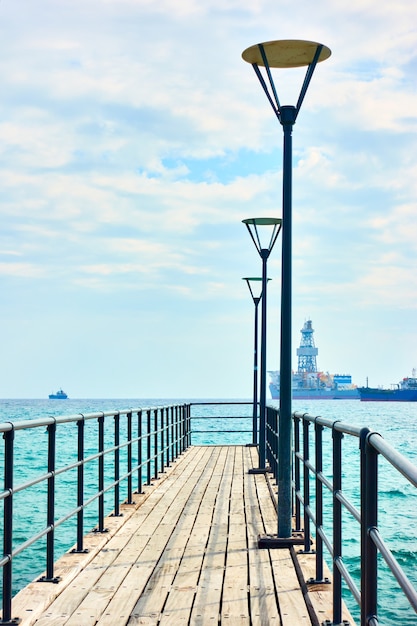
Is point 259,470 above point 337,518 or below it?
below

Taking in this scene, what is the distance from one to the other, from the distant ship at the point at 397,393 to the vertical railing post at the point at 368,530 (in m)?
159

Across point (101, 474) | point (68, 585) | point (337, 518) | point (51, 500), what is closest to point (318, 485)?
point (337, 518)

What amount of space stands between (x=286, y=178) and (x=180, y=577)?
3.67 m

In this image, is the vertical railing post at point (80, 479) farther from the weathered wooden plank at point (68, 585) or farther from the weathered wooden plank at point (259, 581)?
the weathered wooden plank at point (259, 581)

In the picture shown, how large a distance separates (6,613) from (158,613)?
0.90 meters

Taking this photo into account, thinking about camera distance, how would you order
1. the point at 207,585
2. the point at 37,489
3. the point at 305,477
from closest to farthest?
the point at 207,585 → the point at 305,477 → the point at 37,489

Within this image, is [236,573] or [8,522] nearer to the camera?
[8,522]

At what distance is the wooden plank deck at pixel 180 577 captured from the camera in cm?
491

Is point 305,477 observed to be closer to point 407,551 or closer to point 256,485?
point 256,485

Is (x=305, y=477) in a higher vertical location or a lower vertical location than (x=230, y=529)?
higher

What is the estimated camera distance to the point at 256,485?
39.5 ft

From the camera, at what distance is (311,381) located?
17800 centimetres

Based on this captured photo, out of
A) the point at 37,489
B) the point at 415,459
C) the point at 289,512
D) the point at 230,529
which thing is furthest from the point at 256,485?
the point at 415,459

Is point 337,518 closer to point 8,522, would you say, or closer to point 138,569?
point 8,522
